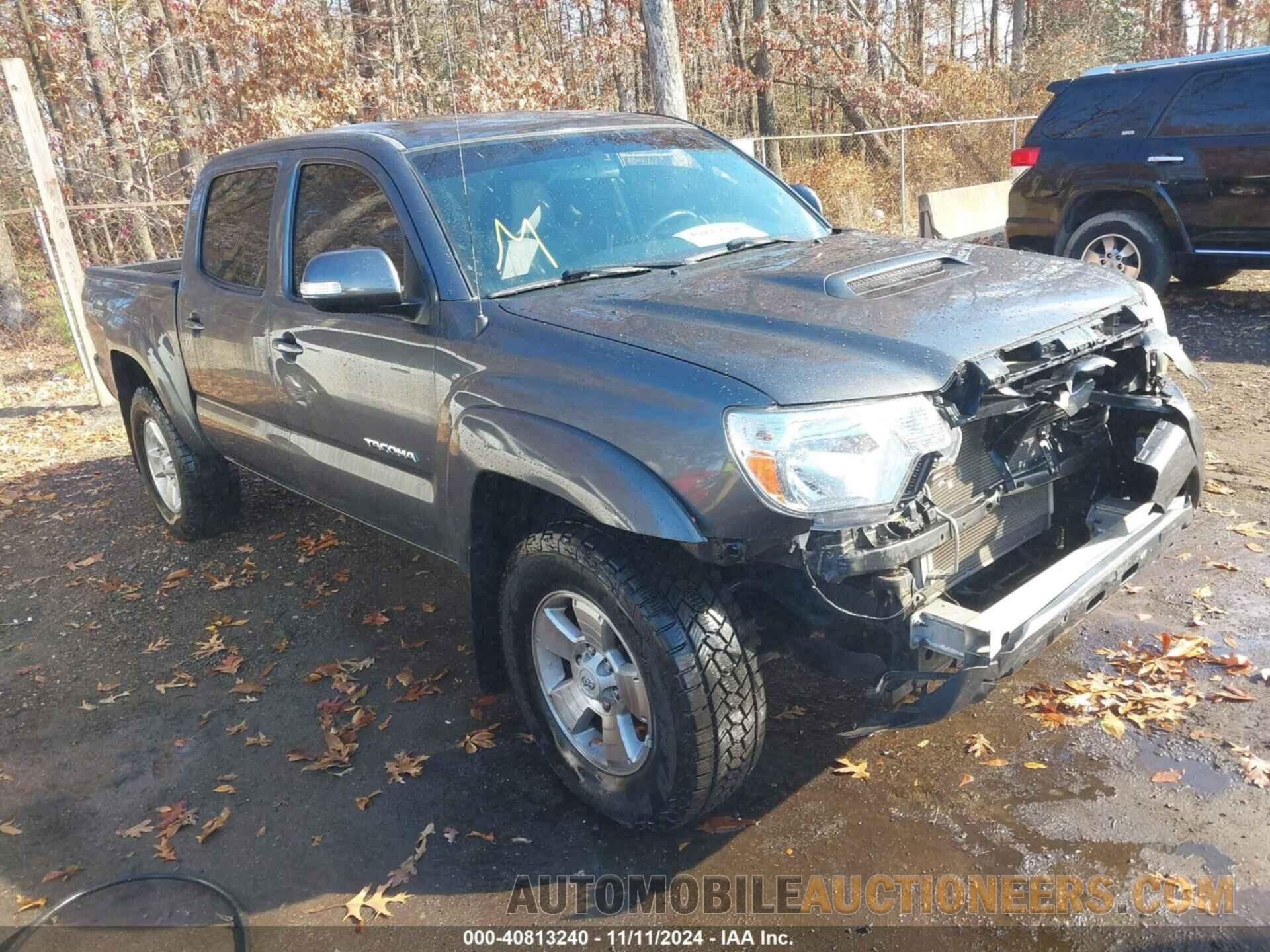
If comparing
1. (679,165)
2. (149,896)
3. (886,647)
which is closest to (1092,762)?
(886,647)

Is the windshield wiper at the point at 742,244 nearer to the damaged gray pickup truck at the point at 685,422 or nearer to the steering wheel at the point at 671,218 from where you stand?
the damaged gray pickup truck at the point at 685,422

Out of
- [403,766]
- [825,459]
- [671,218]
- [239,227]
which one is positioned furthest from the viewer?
[239,227]

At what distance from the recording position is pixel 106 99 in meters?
15.1

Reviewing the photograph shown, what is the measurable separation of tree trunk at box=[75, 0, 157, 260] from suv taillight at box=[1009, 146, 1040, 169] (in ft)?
38.7

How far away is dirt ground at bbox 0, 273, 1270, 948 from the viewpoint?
9.29ft

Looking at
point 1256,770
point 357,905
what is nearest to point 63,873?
point 357,905

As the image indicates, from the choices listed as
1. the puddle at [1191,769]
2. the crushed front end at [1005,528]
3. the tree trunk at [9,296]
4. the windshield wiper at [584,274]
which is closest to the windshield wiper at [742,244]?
the windshield wiper at [584,274]

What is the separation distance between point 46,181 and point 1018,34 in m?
23.3

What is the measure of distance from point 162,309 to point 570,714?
3.46 meters

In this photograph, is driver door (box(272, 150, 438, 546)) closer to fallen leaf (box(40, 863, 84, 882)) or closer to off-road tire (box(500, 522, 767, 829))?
off-road tire (box(500, 522, 767, 829))

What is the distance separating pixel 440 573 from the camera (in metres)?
5.09

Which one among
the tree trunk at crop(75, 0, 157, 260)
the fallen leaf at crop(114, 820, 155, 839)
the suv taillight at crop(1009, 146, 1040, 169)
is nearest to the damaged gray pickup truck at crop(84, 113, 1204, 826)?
the fallen leaf at crop(114, 820, 155, 839)

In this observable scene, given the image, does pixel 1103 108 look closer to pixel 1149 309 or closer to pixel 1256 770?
pixel 1149 309

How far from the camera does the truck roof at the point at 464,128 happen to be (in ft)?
12.3
